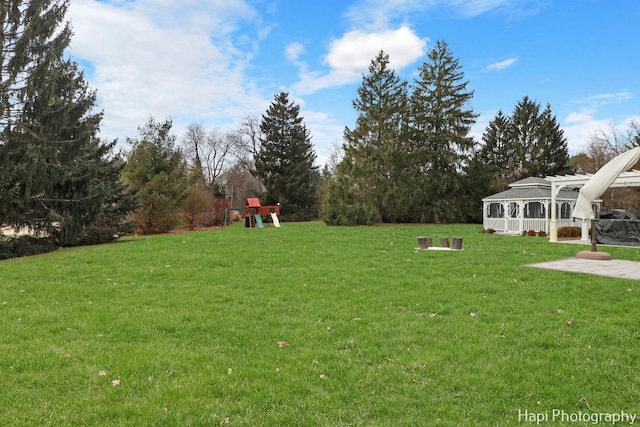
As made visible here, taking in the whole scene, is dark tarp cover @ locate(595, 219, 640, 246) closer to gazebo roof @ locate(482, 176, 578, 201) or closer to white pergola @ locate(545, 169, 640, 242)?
white pergola @ locate(545, 169, 640, 242)

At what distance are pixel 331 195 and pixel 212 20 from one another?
16.8m

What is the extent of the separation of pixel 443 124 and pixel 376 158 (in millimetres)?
7128

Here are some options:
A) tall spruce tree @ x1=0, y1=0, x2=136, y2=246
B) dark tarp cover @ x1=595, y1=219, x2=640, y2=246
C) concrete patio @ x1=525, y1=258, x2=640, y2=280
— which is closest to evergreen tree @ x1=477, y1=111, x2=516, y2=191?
dark tarp cover @ x1=595, y1=219, x2=640, y2=246

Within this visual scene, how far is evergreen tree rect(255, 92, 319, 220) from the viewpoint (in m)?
38.3

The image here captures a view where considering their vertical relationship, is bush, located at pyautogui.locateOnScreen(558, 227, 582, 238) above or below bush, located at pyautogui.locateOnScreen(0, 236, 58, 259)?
above

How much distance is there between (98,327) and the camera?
4945 millimetres

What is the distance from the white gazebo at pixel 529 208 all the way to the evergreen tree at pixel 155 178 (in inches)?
703

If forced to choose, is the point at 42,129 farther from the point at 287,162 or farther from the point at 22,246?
the point at 287,162

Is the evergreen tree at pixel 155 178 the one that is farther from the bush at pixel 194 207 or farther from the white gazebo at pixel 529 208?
the white gazebo at pixel 529 208

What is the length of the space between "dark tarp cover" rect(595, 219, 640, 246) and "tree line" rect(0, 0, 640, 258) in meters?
14.5

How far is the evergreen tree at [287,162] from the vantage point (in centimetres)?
3834

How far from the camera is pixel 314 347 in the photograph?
4293mm

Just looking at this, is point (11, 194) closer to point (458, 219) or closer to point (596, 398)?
point (596, 398)

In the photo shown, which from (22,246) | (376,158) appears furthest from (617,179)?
(22,246)
